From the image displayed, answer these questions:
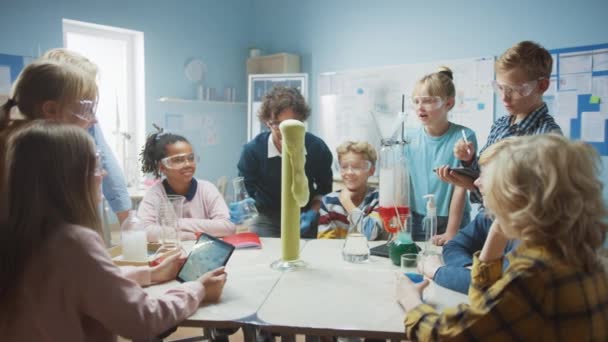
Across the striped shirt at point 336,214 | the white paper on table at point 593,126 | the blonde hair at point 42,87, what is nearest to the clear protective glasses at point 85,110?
the blonde hair at point 42,87

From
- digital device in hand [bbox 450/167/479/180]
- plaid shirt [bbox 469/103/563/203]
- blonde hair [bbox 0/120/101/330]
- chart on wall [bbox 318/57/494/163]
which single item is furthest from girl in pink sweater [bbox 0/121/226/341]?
chart on wall [bbox 318/57/494/163]

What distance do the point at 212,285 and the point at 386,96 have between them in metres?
3.72

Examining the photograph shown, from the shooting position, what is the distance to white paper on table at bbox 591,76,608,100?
3494 millimetres

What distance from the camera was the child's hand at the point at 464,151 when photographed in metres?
2.09

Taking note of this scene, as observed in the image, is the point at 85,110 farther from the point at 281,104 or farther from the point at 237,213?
the point at 281,104

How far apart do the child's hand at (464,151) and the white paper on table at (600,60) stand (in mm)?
2046

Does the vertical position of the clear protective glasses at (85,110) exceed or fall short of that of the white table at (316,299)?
it exceeds it

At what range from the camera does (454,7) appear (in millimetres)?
4246

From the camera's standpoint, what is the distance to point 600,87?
138 inches

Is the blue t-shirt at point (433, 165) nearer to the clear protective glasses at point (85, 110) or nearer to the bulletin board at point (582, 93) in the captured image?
the clear protective glasses at point (85, 110)

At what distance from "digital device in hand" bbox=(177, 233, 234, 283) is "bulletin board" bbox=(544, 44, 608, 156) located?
295 centimetres

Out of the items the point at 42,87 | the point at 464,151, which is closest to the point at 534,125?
the point at 464,151

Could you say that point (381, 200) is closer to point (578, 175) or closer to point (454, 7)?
point (578, 175)

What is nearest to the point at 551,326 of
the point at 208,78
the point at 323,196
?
the point at 323,196
